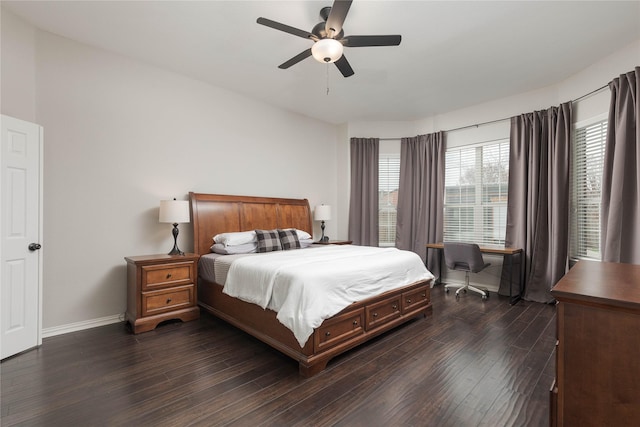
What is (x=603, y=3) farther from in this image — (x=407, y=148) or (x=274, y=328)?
(x=274, y=328)

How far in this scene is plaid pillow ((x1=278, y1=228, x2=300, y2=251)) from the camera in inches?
157

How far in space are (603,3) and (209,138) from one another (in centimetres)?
425

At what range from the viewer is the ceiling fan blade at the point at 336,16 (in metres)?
2.01

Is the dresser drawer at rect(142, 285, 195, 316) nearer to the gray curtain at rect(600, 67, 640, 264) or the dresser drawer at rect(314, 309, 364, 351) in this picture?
the dresser drawer at rect(314, 309, 364, 351)

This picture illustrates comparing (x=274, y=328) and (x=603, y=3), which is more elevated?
(x=603, y=3)

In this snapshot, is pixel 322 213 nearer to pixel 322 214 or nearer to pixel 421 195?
pixel 322 214

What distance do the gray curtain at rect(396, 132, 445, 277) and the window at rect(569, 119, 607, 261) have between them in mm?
1734

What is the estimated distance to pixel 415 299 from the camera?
10.6ft

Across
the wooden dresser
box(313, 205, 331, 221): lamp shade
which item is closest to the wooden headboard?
box(313, 205, 331, 221): lamp shade

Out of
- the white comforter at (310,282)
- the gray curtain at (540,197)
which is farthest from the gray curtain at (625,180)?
the white comforter at (310,282)

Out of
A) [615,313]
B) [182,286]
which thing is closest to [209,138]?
[182,286]

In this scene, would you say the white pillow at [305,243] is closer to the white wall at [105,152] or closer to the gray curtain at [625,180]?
the white wall at [105,152]

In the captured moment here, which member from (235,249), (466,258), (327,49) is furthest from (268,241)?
(466,258)

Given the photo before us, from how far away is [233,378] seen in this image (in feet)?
6.86
